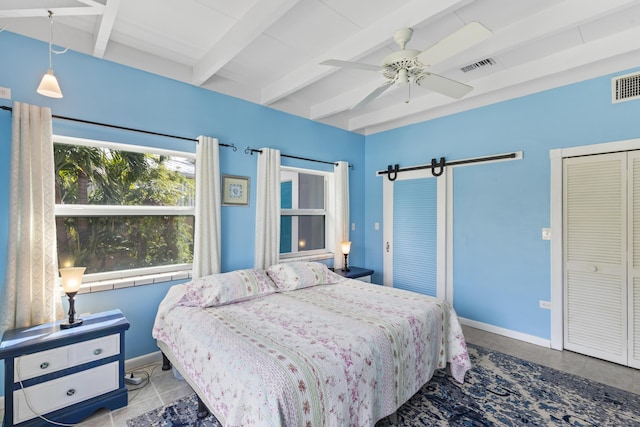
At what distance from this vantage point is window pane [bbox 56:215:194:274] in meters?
2.46

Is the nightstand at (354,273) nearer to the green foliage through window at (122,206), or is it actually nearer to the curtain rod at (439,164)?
the curtain rod at (439,164)

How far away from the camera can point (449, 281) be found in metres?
3.85

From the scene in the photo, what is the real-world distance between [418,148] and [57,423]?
4442mm

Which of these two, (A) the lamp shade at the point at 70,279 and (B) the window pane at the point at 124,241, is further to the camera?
(B) the window pane at the point at 124,241

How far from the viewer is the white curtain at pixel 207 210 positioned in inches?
114

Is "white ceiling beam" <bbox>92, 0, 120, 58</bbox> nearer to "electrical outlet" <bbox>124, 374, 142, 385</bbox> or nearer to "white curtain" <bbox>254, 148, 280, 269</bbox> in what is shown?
"white curtain" <bbox>254, 148, 280, 269</bbox>

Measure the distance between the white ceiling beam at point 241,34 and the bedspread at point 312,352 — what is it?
6.61 feet

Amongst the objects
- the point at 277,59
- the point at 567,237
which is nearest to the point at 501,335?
the point at 567,237

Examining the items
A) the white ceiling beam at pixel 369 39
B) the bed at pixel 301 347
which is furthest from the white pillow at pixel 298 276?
the white ceiling beam at pixel 369 39

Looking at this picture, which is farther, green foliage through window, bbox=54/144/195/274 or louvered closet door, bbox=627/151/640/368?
louvered closet door, bbox=627/151/640/368

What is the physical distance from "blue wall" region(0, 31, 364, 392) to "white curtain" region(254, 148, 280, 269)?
90 mm

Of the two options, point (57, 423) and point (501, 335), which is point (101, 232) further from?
point (501, 335)

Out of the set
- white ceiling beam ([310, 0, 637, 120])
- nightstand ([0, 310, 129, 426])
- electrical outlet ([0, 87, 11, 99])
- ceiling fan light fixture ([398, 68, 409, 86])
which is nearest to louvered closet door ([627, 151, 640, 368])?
white ceiling beam ([310, 0, 637, 120])

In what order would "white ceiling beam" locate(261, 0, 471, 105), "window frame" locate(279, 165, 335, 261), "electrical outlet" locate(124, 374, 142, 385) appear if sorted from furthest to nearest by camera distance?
"window frame" locate(279, 165, 335, 261) → "electrical outlet" locate(124, 374, 142, 385) → "white ceiling beam" locate(261, 0, 471, 105)
